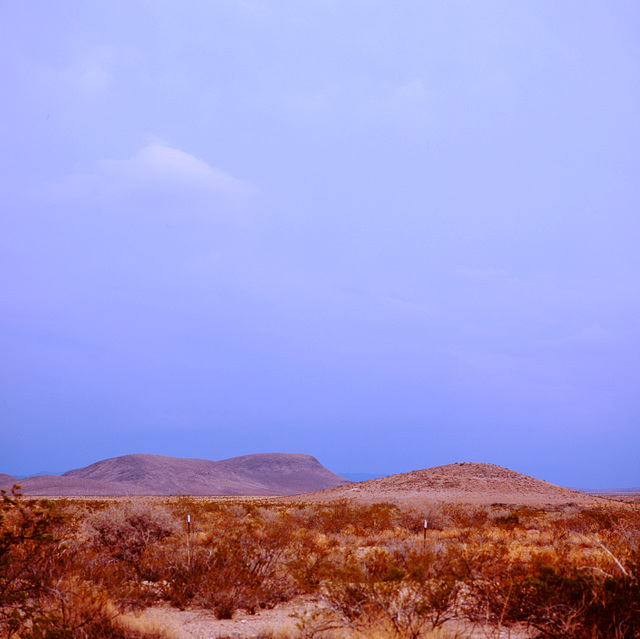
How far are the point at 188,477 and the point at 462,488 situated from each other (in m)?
75.3

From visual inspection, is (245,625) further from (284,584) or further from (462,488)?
(462,488)

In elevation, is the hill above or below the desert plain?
below

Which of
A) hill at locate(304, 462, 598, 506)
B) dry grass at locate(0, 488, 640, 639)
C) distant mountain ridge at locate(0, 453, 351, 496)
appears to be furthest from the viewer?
distant mountain ridge at locate(0, 453, 351, 496)

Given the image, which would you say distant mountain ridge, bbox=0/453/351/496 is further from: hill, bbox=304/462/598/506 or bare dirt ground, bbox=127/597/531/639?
bare dirt ground, bbox=127/597/531/639

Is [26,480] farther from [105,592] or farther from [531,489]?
[105,592]

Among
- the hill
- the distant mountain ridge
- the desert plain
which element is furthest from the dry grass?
the distant mountain ridge

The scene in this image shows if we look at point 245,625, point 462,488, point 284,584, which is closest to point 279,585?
point 284,584

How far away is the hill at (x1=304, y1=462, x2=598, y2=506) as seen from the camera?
160ft

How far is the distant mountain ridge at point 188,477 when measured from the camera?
94438 mm

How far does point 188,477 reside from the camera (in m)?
113

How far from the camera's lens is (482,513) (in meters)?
22.7

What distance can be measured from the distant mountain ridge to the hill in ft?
160

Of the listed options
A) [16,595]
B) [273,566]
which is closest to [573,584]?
[273,566]

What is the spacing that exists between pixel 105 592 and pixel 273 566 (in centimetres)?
318
